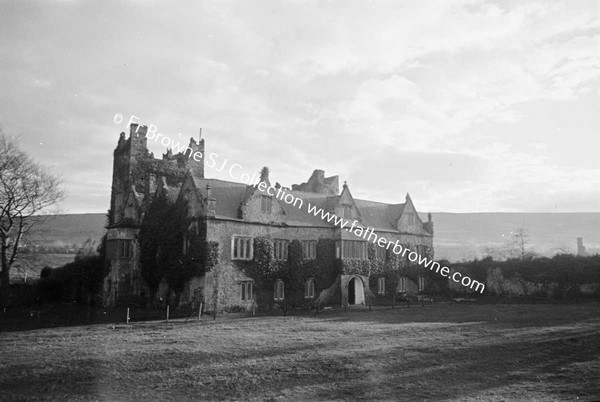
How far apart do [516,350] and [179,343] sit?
1468 cm

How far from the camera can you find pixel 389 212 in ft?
167

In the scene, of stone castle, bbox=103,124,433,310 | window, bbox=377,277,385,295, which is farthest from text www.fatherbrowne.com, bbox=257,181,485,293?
window, bbox=377,277,385,295

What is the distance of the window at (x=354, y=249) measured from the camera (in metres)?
42.9

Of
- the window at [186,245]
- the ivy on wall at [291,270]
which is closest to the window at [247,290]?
the ivy on wall at [291,270]

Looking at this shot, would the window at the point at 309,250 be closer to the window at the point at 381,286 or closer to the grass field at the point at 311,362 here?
the window at the point at 381,286

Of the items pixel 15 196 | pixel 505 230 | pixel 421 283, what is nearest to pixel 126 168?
pixel 15 196

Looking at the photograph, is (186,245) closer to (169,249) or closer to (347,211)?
(169,249)

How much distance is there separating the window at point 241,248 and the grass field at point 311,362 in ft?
36.5

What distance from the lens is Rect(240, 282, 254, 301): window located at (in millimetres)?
37312

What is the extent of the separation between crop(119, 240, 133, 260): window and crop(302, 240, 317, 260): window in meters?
16.0

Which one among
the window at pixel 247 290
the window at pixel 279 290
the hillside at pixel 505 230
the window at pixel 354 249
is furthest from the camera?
the hillside at pixel 505 230

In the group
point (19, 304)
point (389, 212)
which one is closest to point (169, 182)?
point (19, 304)

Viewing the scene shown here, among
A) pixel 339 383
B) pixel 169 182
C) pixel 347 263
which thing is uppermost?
pixel 169 182

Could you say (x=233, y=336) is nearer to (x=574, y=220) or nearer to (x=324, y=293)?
(x=324, y=293)
